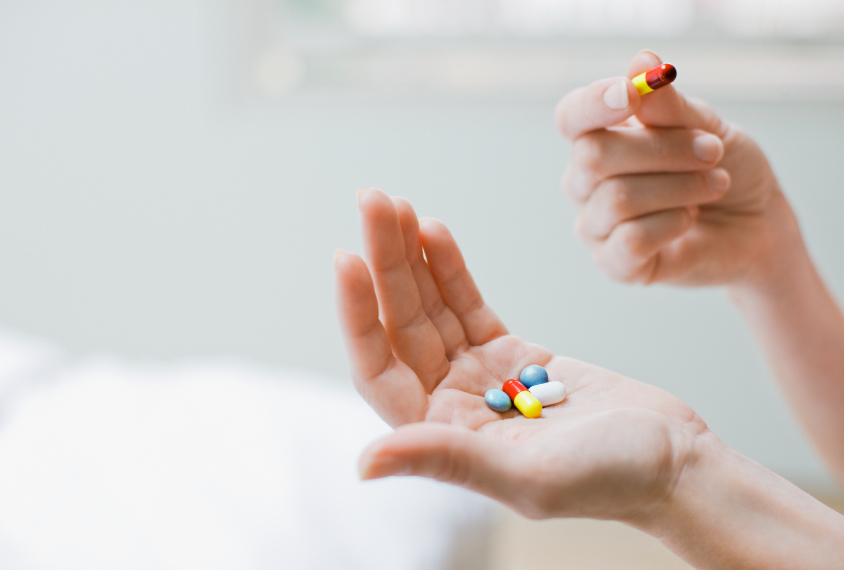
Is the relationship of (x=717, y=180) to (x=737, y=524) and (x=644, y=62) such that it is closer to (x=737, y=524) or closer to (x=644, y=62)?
(x=644, y=62)

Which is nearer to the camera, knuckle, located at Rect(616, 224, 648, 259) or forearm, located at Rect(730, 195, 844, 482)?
knuckle, located at Rect(616, 224, 648, 259)

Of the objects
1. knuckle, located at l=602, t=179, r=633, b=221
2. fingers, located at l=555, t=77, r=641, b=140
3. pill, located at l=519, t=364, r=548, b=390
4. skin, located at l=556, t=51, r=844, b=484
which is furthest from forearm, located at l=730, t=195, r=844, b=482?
pill, located at l=519, t=364, r=548, b=390

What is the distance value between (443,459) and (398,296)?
0.73 feet

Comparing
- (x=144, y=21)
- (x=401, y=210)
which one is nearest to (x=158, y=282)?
(x=144, y=21)

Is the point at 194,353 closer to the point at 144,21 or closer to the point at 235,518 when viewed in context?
the point at 144,21

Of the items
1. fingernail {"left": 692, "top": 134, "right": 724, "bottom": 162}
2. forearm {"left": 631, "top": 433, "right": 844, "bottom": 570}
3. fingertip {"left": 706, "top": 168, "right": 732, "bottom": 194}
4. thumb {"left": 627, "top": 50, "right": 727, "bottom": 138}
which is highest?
thumb {"left": 627, "top": 50, "right": 727, "bottom": 138}

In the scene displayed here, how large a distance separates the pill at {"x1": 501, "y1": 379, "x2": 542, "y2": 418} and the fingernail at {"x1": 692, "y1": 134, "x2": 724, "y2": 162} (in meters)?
0.44

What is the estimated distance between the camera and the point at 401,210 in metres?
0.71

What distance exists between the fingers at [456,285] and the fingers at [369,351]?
6.2 inches

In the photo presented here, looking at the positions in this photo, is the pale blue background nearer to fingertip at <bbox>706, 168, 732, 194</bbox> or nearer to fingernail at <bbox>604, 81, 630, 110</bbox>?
fingertip at <bbox>706, 168, 732, 194</bbox>

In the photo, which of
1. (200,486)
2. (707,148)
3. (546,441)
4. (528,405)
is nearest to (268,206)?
(200,486)

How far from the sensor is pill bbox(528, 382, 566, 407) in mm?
717

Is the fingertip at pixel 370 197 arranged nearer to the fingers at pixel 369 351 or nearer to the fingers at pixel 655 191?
the fingers at pixel 369 351

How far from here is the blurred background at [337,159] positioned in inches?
77.7
